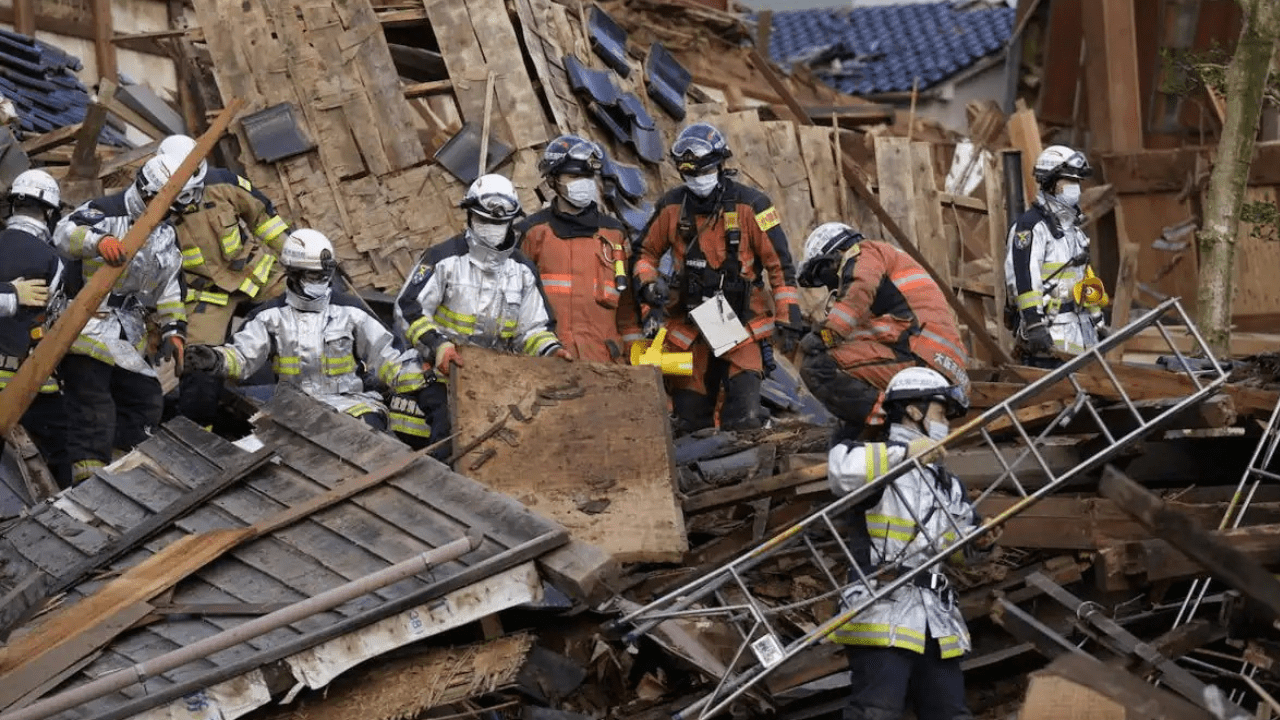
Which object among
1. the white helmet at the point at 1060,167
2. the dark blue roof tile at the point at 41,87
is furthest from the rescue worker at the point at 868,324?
the dark blue roof tile at the point at 41,87

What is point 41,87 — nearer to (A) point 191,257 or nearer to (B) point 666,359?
(A) point 191,257

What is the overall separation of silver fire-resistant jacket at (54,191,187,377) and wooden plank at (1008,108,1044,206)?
28.5 feet

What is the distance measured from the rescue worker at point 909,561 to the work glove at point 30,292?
4.72 metres

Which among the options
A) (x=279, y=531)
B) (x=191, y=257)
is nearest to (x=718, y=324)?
(x=191, y=257)

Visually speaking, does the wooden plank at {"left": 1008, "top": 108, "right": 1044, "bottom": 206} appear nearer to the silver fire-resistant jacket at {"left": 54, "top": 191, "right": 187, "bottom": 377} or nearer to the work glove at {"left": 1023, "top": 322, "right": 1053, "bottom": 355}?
the work glove at {"left": 1023, "top": 322, "right": 1053, "bottom": 355}

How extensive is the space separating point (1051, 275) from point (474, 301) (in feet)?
11.8

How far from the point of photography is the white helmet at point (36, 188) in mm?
11086

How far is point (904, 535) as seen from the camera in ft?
26.3

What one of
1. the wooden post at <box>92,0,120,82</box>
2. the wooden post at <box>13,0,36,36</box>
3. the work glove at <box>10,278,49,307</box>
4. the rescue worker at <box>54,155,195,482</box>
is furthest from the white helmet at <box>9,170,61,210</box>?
the wooden post at <box>92,0,120,82</box>

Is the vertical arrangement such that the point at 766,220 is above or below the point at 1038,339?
above

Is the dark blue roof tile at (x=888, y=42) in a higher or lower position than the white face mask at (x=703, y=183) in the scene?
lower

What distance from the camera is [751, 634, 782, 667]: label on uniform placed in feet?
26.3

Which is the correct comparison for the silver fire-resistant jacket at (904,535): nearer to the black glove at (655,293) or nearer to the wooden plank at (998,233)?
the black glove at (655,293)

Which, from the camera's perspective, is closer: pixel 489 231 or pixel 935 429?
pixel 935 429
